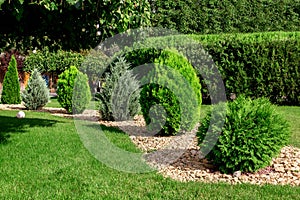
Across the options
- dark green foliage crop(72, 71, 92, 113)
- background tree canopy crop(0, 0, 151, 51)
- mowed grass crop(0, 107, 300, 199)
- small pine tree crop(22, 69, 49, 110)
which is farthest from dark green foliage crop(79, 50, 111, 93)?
mowed grass crop(0, 107, 300, 199)

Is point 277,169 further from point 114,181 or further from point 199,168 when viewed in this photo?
point 114,181

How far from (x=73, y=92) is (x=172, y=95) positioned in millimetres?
5590

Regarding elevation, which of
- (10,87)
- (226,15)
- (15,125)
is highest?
(226,15)

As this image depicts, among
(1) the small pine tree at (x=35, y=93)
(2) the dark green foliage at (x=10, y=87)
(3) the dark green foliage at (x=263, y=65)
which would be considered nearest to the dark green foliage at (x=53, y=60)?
(2) the dark green foliage at (x=10, y=87)

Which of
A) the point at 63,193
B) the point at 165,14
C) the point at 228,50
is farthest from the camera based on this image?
the point at 165,14

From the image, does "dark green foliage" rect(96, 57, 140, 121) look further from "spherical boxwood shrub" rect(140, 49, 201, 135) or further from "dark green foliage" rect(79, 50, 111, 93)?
"dark green foliage" rect(79, 50, 111, 93)

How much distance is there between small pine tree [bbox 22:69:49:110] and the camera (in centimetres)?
1220

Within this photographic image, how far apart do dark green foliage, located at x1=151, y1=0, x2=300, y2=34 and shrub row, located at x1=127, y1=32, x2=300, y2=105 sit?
5752 mm

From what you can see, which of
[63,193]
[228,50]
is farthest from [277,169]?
[228,50]

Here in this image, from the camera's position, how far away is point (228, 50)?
12523 millimetres

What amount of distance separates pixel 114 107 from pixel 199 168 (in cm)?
490

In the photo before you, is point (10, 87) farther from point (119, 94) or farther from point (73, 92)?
point (119, 94)

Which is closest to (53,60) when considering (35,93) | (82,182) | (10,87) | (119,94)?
(10,87)

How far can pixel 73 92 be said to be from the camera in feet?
38.0
